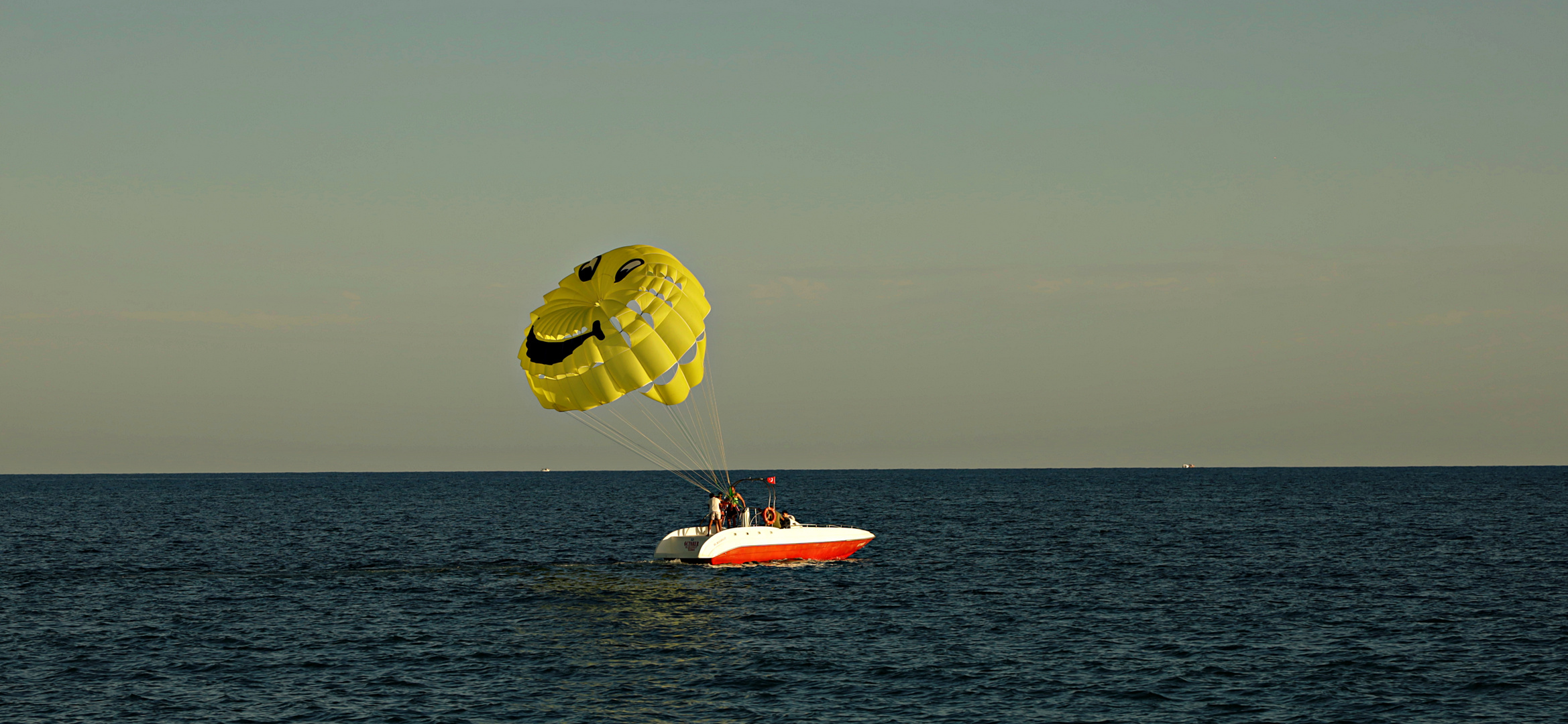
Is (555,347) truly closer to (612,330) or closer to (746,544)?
(612,330)

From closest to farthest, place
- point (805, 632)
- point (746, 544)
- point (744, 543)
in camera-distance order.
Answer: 1. point (805, 632)
2. point (744, 543)
3. point (746, 544)

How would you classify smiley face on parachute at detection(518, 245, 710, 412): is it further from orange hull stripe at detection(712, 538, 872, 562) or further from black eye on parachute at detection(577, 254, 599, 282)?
orange hull stripe at detection(712, 538, 872, 562)

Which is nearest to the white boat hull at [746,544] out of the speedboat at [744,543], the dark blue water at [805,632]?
the speedboat at [744,543]

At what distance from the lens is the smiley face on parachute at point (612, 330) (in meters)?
42.7

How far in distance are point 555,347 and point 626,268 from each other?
3.87 metres

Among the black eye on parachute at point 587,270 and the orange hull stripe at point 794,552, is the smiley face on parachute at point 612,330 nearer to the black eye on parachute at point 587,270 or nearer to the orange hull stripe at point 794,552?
the black eye on parachute at point 587,270

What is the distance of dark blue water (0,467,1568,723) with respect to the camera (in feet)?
94.0

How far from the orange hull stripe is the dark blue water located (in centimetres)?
101

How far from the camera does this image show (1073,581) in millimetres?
52781

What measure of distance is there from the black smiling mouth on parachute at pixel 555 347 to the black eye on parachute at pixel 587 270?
2.21 m

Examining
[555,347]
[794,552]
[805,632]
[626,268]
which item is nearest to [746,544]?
[794,552]

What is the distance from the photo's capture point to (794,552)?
176 ft

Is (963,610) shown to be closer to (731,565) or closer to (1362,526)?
(731,565)

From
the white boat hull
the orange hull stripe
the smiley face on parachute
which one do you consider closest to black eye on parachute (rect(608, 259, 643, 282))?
the smiley face on parachute
